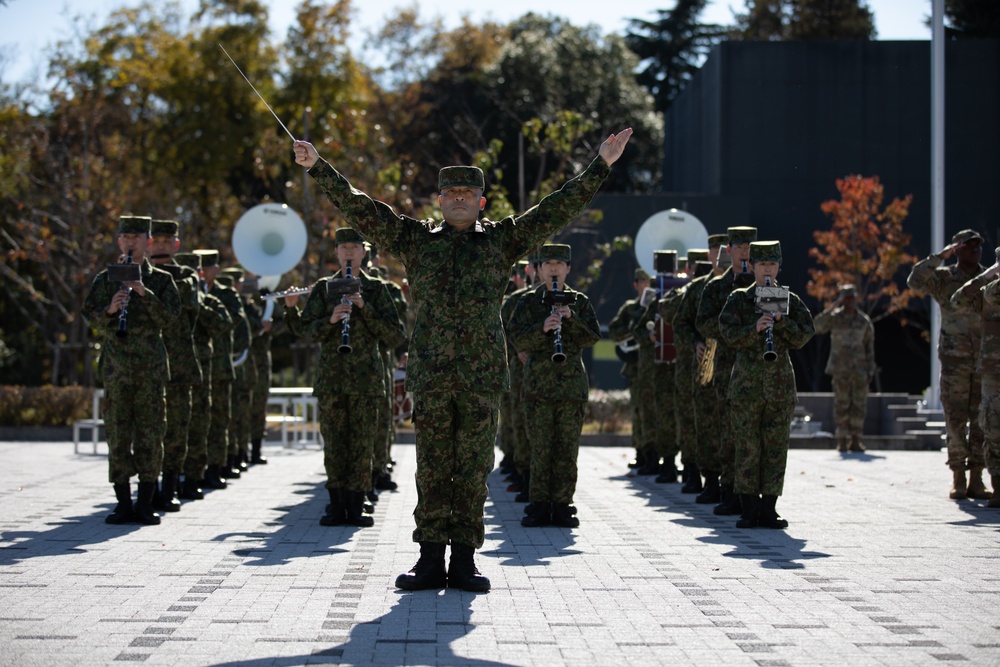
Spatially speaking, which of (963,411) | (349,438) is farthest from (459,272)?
(963,411)

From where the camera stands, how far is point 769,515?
35.6 ft

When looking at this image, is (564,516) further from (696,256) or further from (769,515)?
(696,256)

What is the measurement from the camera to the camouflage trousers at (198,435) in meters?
13.2

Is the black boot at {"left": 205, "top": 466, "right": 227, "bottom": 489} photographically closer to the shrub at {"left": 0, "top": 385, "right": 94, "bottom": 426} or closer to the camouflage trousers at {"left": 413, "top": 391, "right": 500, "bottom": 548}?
the camouflage trousers at {"left": 413, "top": 391, "right": 500, "bottom": 548}

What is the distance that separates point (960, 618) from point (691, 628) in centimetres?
140

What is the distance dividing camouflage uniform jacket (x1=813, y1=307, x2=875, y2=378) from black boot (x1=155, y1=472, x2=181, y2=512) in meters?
11.4

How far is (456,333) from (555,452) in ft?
11.7

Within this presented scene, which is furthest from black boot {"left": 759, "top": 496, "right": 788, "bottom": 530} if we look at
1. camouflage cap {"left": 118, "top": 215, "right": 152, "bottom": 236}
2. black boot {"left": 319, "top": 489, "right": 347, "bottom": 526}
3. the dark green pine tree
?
the dark green pine tree

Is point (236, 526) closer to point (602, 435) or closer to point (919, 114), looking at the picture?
point (602, 435)

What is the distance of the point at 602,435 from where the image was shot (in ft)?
76.0

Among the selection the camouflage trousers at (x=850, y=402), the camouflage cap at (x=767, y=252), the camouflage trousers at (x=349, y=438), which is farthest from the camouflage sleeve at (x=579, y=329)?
the camouflage trousers at (x=850, y=402)

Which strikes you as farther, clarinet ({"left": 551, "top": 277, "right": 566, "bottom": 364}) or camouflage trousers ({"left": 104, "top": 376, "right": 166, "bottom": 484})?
camouflage trousers ({"left": 104, "top": 376, "right": 166, "bottom": 484})

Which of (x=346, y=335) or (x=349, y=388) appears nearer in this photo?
(x=346, y=335)

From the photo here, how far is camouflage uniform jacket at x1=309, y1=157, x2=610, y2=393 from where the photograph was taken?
7.78 m
